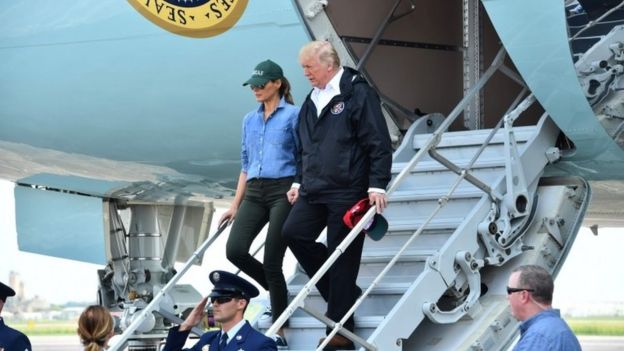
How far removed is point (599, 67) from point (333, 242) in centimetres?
178

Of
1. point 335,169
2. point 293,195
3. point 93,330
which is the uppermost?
point 335,169

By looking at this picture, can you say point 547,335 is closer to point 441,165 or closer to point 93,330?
point 93,330

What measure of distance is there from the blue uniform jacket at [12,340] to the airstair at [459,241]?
1.50 meters

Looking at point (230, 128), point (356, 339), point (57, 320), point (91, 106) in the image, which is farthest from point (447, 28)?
point (57, 320)

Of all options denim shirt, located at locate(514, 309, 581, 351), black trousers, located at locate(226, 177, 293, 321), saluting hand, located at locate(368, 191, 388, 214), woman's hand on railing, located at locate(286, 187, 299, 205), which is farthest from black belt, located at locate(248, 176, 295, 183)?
denim shirt, located at locate(514, 309, 581, 351)

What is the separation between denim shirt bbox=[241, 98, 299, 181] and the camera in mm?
6664

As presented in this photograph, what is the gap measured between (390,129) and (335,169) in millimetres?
1528

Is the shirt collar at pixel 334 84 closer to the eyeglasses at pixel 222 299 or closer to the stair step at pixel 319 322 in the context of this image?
the stair step at pixel 319 322

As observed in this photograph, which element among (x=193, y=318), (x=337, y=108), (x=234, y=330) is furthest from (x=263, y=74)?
(x=234, y=330)

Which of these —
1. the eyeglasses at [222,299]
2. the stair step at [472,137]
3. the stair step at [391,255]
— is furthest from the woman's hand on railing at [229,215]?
the eyeglasses at [222,299]

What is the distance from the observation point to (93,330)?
5184mm

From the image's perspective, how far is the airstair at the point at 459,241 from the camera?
6484mm

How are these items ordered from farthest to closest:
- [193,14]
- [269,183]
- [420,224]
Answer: [193,14]
[420,224]
[269,183]

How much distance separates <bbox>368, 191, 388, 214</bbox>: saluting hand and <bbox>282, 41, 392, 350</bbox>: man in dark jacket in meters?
0.04
